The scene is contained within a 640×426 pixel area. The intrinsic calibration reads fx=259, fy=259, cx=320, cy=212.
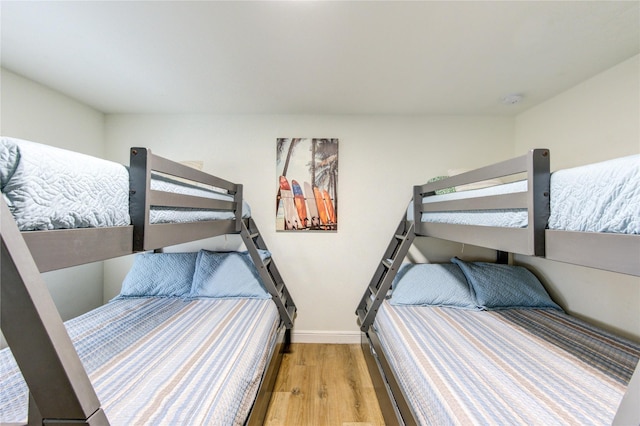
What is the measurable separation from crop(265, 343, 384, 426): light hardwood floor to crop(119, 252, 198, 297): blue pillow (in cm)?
114

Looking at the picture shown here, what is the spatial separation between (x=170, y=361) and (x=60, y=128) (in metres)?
2.37

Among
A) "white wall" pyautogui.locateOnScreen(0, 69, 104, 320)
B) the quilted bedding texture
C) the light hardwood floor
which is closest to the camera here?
the quilted bedding texture

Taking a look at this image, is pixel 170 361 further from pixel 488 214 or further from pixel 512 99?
pixel 512 99

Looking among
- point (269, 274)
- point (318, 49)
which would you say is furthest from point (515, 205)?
point (269, 274)

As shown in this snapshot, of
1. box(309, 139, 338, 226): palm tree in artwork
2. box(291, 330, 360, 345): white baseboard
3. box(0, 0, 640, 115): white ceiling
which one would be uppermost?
box(0, 0, 640, 115): white ceiling

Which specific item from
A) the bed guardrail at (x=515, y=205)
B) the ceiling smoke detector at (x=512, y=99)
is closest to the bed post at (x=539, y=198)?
the bed guardrail at (x=515, y=205)

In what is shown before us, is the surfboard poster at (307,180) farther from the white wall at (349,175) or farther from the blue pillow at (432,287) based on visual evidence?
the blue pillow at (432,287)

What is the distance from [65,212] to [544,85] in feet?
9.83

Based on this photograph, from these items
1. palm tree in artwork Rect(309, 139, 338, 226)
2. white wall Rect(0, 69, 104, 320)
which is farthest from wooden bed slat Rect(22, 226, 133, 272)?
white wall Rect(0, 69, 104, 320)

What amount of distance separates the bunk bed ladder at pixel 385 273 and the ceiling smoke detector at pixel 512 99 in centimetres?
136

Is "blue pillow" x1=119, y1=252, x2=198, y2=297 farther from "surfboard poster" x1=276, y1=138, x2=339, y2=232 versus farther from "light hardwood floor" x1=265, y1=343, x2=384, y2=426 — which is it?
"light hardwood floor" x1=265, y1=343, x2=384, y2=426

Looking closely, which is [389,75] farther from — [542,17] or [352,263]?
[352,263]

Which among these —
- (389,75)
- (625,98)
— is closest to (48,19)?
(389,75)

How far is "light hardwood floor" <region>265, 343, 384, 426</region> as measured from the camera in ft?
5.41
